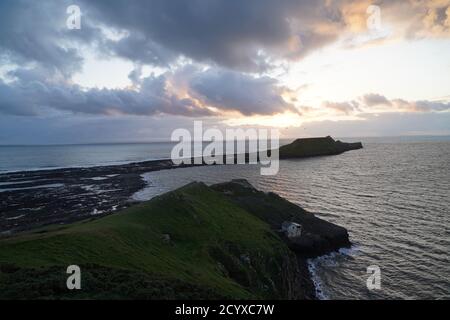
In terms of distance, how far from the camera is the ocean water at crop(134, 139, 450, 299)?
40938 mm

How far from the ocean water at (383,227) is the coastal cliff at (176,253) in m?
4.23

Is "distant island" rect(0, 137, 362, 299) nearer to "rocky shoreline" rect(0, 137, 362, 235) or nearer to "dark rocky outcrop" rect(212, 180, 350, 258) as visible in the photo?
"dark rocky outcrop" rect(212, 180, 350, 258)

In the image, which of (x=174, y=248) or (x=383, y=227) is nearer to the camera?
(x=174, y=248)

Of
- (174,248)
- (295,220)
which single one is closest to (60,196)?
(295,220)

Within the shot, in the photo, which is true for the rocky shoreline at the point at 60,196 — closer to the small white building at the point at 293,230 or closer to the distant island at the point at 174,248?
the distant island at the point at 174,248

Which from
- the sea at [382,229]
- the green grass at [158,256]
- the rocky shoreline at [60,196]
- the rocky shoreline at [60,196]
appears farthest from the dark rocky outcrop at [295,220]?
the rocky shoreline at [60,196]

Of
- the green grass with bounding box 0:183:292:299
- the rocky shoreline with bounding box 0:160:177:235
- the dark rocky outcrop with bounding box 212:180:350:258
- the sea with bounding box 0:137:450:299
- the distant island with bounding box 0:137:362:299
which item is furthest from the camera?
the rocky shoreline with bounding box 0:160:177:235

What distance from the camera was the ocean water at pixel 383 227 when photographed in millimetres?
40938

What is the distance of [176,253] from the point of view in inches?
1366

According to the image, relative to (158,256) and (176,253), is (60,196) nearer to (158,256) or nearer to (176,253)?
(176,253)

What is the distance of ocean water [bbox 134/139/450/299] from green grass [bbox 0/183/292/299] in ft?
31.5

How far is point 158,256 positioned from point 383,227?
153ft

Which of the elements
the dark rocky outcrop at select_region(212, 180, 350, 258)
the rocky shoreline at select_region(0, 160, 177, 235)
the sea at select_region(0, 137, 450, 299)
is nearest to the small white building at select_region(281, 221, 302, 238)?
the dark rocky outcrop at select_region(212, 180, 350, 258)

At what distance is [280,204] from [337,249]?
616 inches
